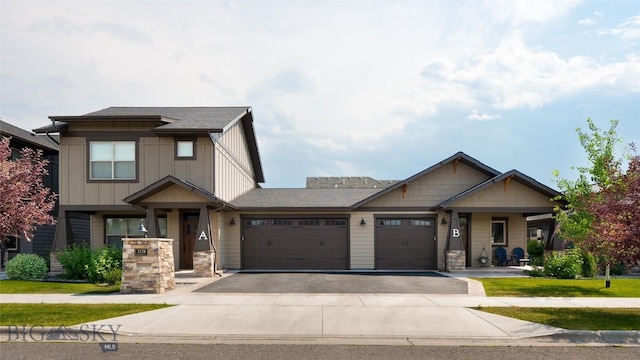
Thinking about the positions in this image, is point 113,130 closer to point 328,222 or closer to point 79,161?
point 79,161

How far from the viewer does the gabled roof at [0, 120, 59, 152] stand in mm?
23491

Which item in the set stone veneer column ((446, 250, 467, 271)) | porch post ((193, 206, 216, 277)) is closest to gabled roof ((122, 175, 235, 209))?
porch post ((193, 206, 216, 277))

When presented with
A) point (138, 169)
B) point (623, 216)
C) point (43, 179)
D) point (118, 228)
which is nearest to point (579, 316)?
point (623, 216)

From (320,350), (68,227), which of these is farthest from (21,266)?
(320,350)

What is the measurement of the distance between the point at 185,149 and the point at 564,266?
636 inches

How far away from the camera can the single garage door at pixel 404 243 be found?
22.9m

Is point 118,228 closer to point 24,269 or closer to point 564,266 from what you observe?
point 24,269

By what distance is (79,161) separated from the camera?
69.3 feet

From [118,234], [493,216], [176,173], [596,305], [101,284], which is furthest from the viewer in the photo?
[493,216]

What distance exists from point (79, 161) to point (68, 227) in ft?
9.61

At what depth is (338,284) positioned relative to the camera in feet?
54.5

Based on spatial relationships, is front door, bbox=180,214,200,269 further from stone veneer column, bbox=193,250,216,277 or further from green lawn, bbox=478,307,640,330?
green lawn, bbox=478,307,640,330

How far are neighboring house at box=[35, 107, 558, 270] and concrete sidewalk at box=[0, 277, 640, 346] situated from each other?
750 centimetres

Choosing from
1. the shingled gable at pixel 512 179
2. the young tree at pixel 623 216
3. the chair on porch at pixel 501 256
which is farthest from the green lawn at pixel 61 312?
the chair on porch at pixel 501 256
